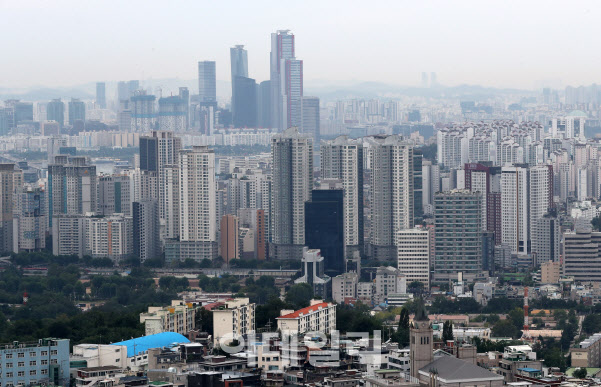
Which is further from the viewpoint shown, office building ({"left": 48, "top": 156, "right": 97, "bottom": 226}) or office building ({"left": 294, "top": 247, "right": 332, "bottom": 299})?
office building ({"left": 48, "top": 156, "right": 97, "bottom": 226})

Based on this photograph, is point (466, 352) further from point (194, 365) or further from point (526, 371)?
point (194, 365)

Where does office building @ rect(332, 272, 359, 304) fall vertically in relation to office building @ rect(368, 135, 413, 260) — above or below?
below

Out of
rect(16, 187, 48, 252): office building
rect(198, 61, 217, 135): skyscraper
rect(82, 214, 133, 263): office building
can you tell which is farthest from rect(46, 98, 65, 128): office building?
rect(82, 214, 133, 263): office building

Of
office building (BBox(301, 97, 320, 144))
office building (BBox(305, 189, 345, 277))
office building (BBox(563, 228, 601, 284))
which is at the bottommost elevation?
office building (BBox(563, 228, 601, 284))

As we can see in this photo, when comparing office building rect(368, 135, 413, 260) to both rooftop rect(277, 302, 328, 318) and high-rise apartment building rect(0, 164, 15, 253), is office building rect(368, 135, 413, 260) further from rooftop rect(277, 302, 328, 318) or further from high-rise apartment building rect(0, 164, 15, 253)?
rooftop rect(277, 302, 328, 318)


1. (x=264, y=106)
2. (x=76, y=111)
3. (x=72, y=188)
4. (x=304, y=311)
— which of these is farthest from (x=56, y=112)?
(x=304, y=311)

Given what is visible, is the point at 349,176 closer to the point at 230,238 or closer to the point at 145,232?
the point at 230,238

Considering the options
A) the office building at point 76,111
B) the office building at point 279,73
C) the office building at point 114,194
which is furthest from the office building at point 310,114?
the office building at point 114,194
